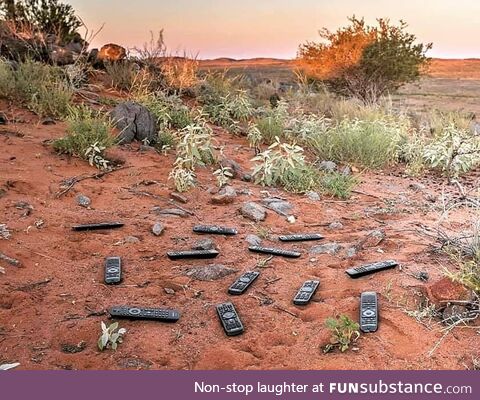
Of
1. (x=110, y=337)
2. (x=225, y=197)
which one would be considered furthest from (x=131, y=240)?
(x=110, y=337)

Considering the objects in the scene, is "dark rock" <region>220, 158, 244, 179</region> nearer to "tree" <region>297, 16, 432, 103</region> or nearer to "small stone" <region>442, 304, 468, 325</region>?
"small stone" <region>442, 304, 468, 325</region>

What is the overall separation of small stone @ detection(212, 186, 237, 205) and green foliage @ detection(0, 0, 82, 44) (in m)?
6.67

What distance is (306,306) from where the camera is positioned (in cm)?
292

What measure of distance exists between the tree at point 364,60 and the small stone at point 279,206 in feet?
22.8

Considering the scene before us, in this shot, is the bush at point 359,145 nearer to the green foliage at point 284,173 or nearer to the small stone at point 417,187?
the small stone at point 417,187

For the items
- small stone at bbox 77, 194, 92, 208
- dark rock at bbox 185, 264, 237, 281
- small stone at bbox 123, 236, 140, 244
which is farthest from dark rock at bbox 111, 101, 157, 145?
dark rock at bbox 185, 264, 237, 281

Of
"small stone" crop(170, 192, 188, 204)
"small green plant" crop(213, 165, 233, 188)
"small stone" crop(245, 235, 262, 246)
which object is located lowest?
"small stone" crop(245, 235, 262, 246)

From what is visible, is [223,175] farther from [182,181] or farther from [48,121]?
[48,121]

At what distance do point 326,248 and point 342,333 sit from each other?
121 centimetres

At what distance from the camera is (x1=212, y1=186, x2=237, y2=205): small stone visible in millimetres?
4711

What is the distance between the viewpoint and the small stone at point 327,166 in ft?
20.2

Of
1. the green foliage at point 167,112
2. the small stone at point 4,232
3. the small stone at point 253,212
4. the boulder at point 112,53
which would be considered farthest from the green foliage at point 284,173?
the boulder at point 112,53

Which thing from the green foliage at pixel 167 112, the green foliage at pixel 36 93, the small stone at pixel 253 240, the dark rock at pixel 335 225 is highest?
the green foliage at pixel 36 93

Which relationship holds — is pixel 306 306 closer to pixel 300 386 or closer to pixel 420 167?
pixel 300 386
